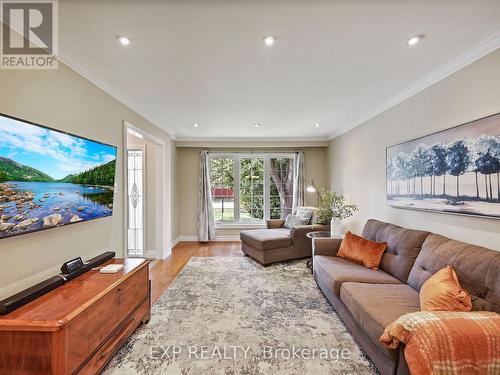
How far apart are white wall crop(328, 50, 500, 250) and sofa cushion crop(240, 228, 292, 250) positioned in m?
1.27

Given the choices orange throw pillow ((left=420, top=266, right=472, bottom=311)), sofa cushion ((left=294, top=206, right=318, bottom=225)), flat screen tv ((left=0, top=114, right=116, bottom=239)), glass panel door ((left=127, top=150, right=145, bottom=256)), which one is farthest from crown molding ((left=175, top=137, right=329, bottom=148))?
orange throw pillow ((left=420, top=266, right=472, bottom=311))

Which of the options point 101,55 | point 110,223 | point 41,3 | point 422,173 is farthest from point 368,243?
point 41,3

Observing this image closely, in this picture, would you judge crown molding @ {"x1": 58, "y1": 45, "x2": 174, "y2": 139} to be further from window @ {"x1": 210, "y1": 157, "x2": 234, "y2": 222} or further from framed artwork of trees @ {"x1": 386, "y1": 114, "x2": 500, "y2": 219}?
framed artwork of trees @ {"x1": 386, "y1": 114, "x2": 500, "y2": 219}

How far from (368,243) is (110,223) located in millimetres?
3037

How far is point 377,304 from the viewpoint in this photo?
1.84m

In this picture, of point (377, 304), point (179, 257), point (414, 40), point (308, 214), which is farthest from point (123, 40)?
point (308, 214)

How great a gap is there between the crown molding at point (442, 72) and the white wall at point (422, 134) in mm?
46

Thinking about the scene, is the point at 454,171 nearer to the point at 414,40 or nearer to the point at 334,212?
the point at 414,40

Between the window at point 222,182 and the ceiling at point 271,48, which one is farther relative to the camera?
the window at point 222,182

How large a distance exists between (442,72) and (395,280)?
212 centimetres

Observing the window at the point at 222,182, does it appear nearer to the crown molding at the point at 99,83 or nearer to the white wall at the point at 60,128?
the crown molding at the point at 99,83

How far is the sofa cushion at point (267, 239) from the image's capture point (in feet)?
13.4

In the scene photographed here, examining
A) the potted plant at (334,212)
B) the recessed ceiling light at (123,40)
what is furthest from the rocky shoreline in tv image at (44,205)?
the potted plant at (334,212)

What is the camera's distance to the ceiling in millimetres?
1576
